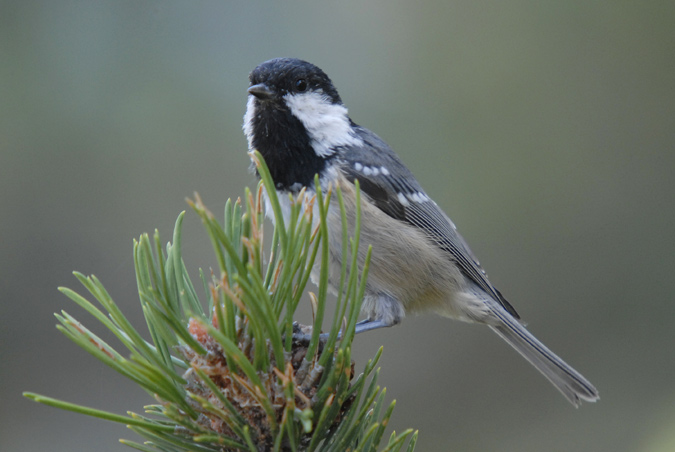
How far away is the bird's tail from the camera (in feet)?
4.80

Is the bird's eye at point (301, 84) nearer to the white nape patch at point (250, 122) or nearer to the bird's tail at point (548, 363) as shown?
the white nape patch at point (250, 122)

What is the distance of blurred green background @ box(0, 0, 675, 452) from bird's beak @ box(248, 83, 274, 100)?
25.4 inches

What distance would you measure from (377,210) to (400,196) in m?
0.13

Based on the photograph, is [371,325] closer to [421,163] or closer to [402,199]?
[402,199]

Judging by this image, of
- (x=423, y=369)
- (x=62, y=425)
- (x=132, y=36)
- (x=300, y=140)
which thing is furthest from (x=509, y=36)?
(x=62, y=425)

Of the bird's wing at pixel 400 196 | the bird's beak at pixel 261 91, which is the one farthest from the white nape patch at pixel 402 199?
the bird's beak at pixel 261 91

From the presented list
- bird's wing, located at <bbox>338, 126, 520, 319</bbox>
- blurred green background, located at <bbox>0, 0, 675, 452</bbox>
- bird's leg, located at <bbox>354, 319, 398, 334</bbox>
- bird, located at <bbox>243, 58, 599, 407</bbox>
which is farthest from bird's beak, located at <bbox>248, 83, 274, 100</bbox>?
blurred green background, located at <bbox>0, 0, 675, 452</bbox>

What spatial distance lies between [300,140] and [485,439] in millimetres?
1085

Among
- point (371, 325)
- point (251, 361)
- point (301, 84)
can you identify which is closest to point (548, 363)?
point (371, 325)

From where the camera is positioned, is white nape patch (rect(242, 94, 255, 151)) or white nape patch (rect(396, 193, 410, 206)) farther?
white nape patch (rect(396, 193, 410, 206))

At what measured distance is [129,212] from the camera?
209cm

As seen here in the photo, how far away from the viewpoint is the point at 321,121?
4.70 ft

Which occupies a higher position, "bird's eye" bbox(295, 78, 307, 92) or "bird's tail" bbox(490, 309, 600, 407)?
"bird's eye" bbox(295, 78, 307, 92)

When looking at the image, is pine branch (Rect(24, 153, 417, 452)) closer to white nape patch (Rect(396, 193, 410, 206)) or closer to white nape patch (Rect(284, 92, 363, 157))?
white nape patch (Rect(284, 92, 363, 157))
